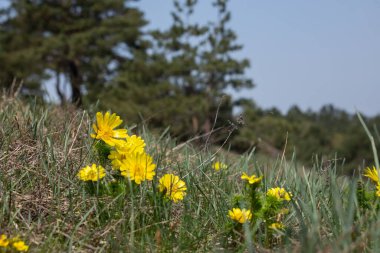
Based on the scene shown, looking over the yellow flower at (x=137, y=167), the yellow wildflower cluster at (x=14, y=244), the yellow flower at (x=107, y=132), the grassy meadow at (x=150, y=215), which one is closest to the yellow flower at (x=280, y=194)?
the grassy meadow at (x=150, y=215)

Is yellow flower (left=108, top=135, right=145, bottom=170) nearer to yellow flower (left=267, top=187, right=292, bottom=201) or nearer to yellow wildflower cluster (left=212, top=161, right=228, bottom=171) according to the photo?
yellow flower (left=267, top=187, right=292, bottom=201)

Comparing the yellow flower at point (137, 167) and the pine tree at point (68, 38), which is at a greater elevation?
the yellow flower at point (137, 167)

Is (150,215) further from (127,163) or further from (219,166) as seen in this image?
(219,166)

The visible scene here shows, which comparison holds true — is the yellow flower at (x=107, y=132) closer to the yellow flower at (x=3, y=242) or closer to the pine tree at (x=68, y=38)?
the yellow flower at (x=3, y=242)

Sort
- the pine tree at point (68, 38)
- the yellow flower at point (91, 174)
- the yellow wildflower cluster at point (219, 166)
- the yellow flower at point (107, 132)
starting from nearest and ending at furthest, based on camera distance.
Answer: the yellow flower at point (91, 174) → the yellow flower at point (107, 132) → the yellow wildflower cluster at point (219, 166) → the pine tree at point (68, 38)

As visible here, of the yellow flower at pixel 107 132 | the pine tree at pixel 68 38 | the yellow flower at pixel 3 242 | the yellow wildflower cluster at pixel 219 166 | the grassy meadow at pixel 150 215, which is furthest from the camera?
the pine tree at pixel 68 38

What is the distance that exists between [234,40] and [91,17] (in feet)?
20.6

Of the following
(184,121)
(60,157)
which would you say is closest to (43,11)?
(184,121)

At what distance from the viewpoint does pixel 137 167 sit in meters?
1.40

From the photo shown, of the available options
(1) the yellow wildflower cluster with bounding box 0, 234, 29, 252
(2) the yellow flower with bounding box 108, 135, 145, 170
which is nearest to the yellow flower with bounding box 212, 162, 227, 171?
(2) the yellow flower with bounding box 108, 135, 145, 170

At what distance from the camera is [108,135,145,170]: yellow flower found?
4.65ft

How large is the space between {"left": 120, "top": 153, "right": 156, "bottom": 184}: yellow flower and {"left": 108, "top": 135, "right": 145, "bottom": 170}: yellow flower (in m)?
0.02

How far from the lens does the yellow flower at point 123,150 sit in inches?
55.7

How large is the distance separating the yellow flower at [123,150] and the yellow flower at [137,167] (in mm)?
24
